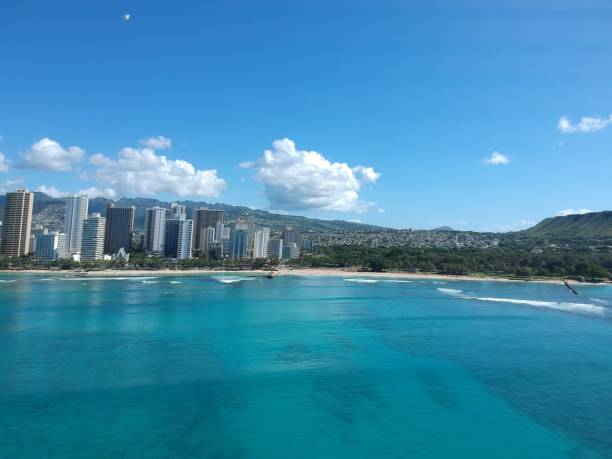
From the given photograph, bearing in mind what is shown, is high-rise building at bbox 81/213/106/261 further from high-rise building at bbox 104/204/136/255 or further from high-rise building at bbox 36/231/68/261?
high-rise building at bbox 104/204/136/255

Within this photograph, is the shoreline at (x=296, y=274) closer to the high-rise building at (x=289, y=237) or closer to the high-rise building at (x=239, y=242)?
the high-rise building at (x=239, y=242)

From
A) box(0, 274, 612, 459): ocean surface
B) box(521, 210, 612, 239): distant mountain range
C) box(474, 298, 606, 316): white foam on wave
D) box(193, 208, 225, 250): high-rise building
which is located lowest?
box(0, 274, 612, 459): ocean surface

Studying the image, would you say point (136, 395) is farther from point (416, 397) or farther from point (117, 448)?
point (416, 397)

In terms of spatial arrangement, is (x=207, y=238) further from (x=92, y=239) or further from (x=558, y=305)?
(x=558, y=305)

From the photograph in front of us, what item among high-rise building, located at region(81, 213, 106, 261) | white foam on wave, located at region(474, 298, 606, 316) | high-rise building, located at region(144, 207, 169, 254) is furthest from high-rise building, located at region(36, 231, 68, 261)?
white foam on wave, located at region(474, 298, 606, 316)

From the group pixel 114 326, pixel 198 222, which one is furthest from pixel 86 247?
pixel 114 326

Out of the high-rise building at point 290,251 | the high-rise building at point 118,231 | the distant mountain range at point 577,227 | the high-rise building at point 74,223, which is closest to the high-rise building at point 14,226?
the high-rise building at point 74,223
